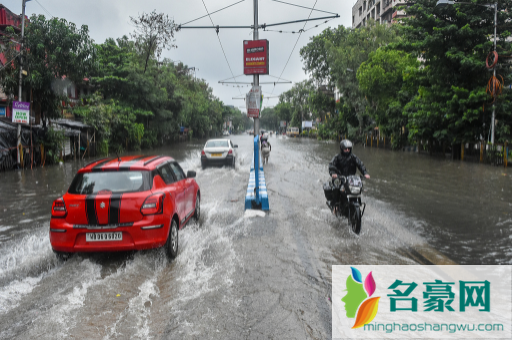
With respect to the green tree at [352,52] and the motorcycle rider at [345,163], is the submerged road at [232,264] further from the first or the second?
the green tree at [352,52]

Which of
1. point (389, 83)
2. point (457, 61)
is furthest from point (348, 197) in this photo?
point (389, 83)

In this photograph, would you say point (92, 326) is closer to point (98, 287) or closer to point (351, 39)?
point (98, 287)

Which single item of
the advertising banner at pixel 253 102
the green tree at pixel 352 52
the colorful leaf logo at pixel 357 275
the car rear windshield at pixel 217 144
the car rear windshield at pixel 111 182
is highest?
the green tree at pixel 352 52

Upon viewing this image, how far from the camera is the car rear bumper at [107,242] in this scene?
5.18 m

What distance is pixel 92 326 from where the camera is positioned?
12.3 feet

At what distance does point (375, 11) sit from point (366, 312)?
70179 millimetres

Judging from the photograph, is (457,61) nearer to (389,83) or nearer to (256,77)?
(389,83)

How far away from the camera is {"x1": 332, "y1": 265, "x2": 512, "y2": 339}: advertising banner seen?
3.65m

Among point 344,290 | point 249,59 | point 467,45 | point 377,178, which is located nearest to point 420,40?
point 467,45

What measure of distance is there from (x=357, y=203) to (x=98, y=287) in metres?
4.35

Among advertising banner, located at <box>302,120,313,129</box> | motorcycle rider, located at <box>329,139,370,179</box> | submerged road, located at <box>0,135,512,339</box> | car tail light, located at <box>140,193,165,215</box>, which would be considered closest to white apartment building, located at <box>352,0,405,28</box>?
advertising banner, located at <box>302,120,313,129</box>

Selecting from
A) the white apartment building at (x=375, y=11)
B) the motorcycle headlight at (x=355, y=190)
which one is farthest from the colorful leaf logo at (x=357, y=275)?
the white apartment building at (x=375, y=11)

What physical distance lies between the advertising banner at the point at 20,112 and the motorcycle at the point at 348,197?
48.3 ft

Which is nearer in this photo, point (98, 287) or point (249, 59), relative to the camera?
point (98, 287)
